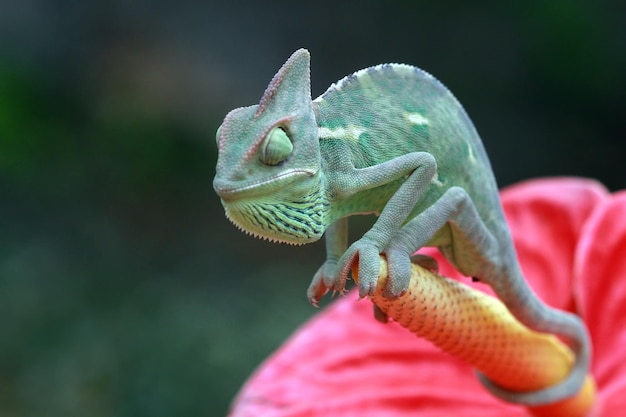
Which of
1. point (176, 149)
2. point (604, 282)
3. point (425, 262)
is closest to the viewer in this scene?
point (425, 262)

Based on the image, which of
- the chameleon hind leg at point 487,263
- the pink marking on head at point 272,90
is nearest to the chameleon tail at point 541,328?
the chameleon hind leg at point 487,263

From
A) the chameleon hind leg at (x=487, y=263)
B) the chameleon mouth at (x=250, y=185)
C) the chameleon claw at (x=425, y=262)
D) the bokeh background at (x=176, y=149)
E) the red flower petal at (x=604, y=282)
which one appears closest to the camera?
the chameleon mouth at (x=250, y=185)

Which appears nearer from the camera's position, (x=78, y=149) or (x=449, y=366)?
(x=449, y=366)

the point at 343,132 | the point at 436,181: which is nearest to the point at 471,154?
the point at 436,181

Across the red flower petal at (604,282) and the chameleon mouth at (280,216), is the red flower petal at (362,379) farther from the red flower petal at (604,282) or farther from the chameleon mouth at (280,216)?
the chameleon mouth at (280,216)

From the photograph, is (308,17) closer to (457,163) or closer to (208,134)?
(208,134)

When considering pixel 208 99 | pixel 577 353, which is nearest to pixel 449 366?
pixel 577 353

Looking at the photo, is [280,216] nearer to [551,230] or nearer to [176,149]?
[551,230]
